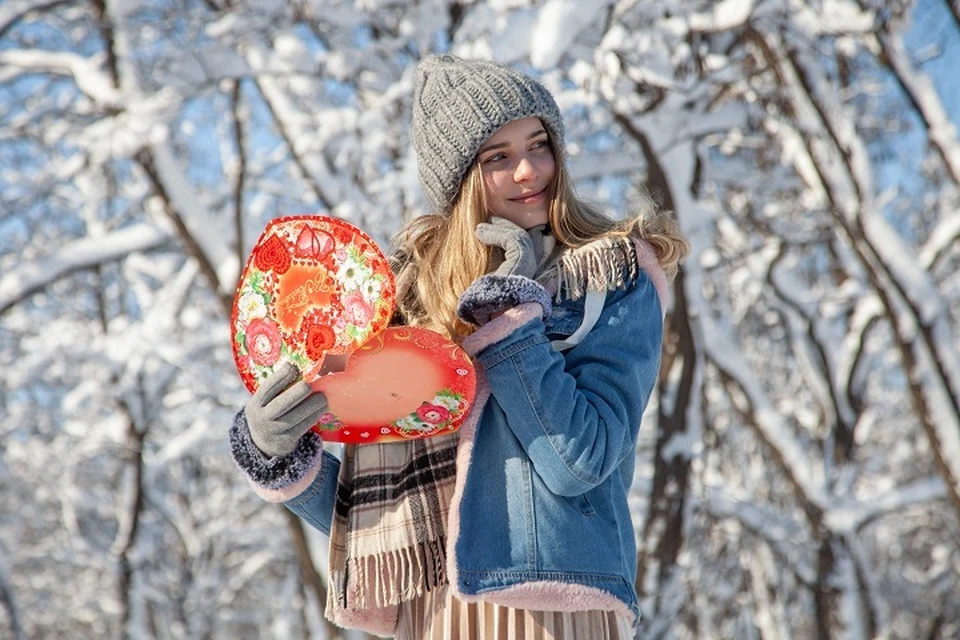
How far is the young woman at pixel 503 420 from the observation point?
71.9 inches

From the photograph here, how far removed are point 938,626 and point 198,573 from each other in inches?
343

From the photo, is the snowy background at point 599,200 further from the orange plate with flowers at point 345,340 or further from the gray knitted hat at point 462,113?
the orange plate with flowers at point 345,340

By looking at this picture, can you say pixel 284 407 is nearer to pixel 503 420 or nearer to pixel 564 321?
pixel 503 420

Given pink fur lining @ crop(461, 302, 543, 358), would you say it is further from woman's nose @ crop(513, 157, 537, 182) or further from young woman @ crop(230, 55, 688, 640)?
woman's nose @ crop(513, 157, 537, 182)

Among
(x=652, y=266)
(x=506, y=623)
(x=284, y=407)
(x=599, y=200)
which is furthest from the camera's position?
(x=599, y=200)

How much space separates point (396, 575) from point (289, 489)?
9.2 inches

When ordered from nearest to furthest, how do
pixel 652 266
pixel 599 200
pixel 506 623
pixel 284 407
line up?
pixel 284 407 → pixel 506 623 → pixel 652 266 → pixel 599 200

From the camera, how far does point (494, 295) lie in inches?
71.8

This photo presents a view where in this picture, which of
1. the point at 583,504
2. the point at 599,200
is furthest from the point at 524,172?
the point at 599,200

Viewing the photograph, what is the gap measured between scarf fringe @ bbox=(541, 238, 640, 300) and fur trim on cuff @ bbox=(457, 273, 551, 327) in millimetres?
113

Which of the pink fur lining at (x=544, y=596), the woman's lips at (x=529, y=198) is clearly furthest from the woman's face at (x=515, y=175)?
the pink fur lining at (x=544, y=596)

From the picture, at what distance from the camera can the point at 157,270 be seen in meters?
10.2

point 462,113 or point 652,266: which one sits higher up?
point 462,113

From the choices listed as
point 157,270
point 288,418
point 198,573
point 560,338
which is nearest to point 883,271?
point 560,338
